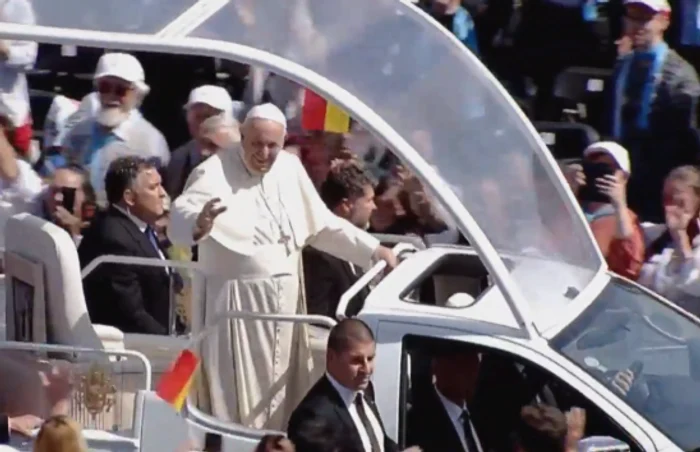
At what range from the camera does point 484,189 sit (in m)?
6.37

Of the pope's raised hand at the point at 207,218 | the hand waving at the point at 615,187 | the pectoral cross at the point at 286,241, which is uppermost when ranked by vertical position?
the hand waving at the point at 615,187

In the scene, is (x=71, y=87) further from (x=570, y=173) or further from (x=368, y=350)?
(x=368, y=350)

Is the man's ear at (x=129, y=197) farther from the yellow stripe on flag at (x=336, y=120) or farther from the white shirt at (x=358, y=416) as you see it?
the white shirt at (x=358, y=416)

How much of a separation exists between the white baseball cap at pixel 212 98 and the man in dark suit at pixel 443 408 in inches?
167

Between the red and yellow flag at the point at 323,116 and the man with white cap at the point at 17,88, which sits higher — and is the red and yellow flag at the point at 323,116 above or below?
below

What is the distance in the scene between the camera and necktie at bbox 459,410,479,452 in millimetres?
6137

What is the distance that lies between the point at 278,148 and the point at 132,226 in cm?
112

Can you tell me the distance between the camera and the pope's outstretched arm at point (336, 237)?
7316 mm

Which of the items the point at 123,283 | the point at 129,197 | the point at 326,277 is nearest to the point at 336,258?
the point at 326,277

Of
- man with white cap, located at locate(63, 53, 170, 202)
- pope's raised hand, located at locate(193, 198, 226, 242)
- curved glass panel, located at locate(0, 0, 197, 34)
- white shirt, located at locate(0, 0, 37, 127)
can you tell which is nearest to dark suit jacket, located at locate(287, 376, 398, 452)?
pope's raised hand, located at locate(193, 198, 226, 242)

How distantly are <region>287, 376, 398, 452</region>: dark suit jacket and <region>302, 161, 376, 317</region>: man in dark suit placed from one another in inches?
35.6

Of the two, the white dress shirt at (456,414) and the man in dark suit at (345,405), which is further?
the white dress shirt at (456,414)

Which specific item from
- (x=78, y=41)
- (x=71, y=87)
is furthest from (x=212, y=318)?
(x=71, y=87)

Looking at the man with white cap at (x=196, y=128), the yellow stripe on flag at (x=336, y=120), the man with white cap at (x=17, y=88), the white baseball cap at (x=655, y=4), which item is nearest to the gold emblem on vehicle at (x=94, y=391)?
the yellow stripe on flag at (x=336, y=120)
